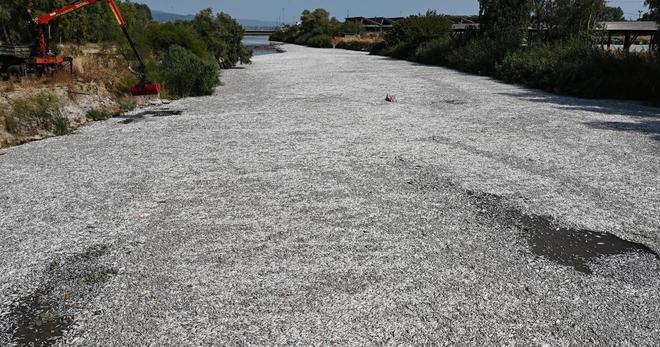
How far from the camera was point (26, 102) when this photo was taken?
31.1 ft

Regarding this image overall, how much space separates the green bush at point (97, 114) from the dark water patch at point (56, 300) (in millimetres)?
7340

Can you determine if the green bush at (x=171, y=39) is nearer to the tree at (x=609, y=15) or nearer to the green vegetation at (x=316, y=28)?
the tree at (x=609, y=15)

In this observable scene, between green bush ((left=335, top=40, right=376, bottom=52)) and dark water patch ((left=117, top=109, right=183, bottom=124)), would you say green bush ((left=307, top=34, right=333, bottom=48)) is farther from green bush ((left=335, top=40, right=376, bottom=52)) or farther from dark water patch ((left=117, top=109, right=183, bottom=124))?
dark water patch ((left=117, top=109, right=183, bottom=124))

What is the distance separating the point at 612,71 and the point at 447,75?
7.12 meters

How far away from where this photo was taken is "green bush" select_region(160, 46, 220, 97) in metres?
14.6

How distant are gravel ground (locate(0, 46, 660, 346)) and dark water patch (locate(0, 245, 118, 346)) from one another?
0.01 m

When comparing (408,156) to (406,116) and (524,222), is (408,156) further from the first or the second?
(406,116)

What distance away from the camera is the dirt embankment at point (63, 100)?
30.0 ft

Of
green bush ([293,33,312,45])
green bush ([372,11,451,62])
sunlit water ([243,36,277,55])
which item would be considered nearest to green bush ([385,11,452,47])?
green bush ([372,11,451,62])

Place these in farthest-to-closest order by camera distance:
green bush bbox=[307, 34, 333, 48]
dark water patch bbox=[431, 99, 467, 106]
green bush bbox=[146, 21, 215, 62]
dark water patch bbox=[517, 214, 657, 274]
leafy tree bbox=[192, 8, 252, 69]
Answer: green bush bbox=[307, 34, 333, 48] < leafy tree bbox=[192, 8, 252, 69] < green bush bbox=[146, 21, 215, 62] < dark water patch bbox=[431, 99, 467, 106] < dark water patch bbox=[517, 214, 657, 274]

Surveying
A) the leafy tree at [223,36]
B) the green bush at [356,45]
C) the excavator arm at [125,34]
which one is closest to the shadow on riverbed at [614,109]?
the excavator arm at [125,34]

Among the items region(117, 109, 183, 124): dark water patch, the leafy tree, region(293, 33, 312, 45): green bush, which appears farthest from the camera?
region(293, 33, 312, 45): green bush

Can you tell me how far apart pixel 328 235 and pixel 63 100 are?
8.46m

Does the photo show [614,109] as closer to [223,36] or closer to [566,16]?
[566,16]
